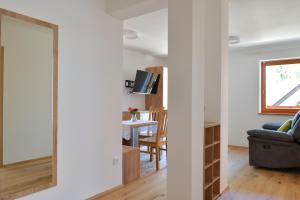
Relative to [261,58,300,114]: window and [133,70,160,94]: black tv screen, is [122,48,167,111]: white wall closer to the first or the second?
[133,70,160,94]: black tv screen

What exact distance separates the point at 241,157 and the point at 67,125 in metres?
3.55

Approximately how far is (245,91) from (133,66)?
9.04ft

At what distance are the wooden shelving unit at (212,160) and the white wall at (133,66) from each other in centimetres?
317

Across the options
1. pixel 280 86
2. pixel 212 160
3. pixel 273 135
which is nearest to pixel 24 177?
pixel 212 160

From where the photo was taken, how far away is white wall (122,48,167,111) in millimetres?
5457

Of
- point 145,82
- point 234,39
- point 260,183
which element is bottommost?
point 260,183

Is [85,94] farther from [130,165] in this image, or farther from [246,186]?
[246,186]

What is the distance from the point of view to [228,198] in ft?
8.30

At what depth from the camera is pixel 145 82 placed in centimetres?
552

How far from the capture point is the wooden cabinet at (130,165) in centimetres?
292

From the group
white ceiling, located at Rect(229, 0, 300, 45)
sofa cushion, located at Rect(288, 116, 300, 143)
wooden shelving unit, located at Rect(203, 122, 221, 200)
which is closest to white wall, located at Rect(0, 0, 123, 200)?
wooden shelving unit, located at Rect(203, 122, 221, 200)

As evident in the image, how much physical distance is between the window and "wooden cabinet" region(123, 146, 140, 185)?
356 cm

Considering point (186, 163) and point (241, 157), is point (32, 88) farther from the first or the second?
point (241, 157)

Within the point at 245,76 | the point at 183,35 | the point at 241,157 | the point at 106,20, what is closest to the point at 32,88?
the point at 106,20
